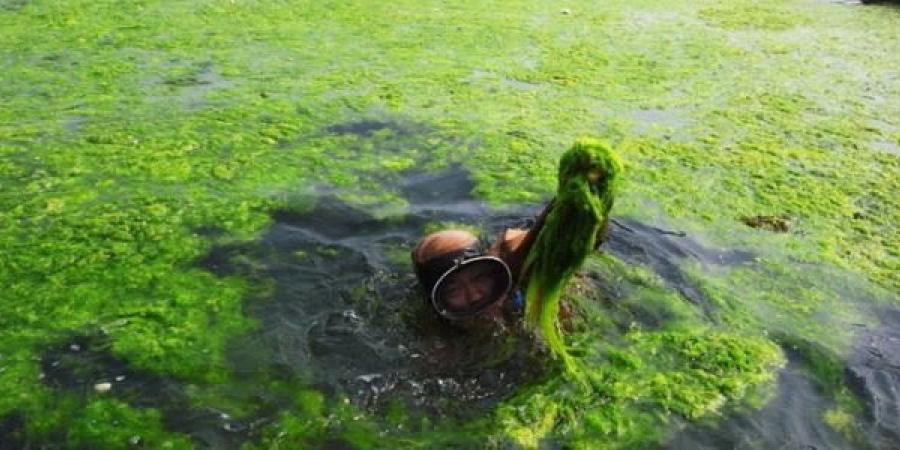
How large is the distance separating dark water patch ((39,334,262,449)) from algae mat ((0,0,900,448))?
0.01 metres

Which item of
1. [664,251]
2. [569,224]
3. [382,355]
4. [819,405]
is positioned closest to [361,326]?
[382,355]

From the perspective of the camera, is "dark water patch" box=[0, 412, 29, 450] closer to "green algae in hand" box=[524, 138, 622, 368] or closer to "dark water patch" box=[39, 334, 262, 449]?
"dark water patch" box=[39, 334, 262, 449]

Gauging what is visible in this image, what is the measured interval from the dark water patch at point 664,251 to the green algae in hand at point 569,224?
1.24m

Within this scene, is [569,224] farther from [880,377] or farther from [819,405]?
[880,377]

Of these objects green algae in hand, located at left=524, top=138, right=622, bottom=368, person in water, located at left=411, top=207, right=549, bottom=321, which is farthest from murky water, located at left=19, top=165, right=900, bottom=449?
green algae in hand, located at left=524, top=138, right=622, bottom=368

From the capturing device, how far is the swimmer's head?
3.12 meters

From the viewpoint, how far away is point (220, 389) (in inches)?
121

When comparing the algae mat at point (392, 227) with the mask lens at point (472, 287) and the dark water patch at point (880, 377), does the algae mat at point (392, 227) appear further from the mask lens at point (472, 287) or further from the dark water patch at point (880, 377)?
the mask lens at point (472, 287)

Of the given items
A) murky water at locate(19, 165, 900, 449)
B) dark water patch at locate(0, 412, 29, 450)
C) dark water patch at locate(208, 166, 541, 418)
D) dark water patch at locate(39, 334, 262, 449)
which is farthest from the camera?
dark water patch at locate(208, 166, 541, 418)

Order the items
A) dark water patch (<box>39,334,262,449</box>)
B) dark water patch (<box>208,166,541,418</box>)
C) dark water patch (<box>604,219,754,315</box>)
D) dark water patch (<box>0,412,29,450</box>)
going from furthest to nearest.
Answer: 1. dark water patch (<box>604,219,754,315</box>)
2. dark water patch (<box>208,166,541,418</box>)
3. dark water patch (<box>39,334,262,449</box>)
4. dark water patch (<box>0,412,29,450</box>)

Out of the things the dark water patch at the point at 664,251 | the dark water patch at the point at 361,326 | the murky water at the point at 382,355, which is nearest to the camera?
the murky water at the point at 382,355

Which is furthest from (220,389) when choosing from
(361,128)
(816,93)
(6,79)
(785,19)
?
(785,19)

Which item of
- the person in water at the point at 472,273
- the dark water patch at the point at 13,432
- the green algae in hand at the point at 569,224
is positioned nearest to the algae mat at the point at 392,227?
the dark water patch at the point at 13,432

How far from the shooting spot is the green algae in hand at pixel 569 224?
9.04 feet
